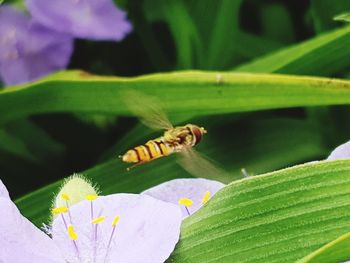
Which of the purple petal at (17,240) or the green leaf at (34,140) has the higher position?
the purple petal at (17,240)

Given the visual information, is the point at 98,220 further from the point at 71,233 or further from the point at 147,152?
the point at 147,152

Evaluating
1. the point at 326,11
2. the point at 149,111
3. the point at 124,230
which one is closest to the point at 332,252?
the point at 124,230

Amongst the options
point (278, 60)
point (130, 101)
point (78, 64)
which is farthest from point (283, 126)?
point (78, 64)

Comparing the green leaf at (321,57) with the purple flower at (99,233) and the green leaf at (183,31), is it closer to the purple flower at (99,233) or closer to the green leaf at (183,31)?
the green leaf at (183,31)

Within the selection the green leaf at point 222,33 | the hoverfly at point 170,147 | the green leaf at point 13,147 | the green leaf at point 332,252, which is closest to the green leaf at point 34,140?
the green leaf at point 13,147

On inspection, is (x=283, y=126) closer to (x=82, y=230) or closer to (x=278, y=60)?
(x=278, y=60)

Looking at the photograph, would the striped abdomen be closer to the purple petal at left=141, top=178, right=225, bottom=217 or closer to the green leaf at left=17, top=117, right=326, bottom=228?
the purple petal at left=141, top=178, right=225, bottom=217
